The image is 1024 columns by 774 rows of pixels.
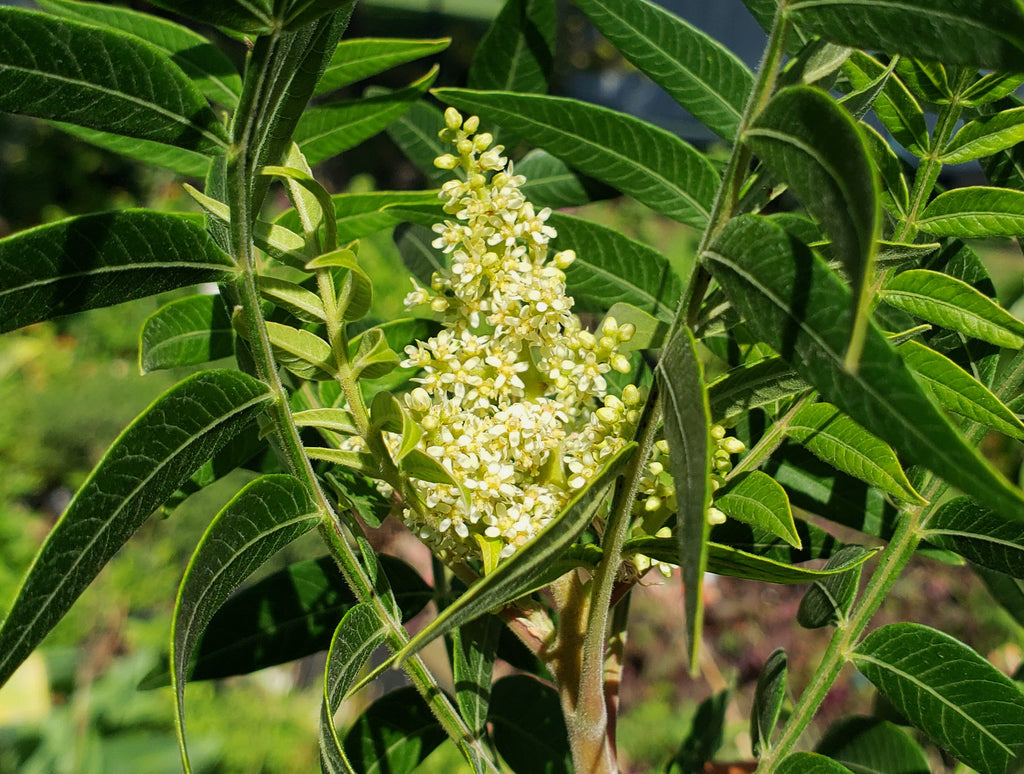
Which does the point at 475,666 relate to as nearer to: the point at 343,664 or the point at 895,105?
the point at 343,664

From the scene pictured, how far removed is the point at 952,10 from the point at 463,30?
7.90 meters

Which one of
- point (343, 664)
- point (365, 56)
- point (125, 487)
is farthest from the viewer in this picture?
point (365, 56)

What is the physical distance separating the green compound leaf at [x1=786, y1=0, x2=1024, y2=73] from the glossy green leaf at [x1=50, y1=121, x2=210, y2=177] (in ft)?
1.34

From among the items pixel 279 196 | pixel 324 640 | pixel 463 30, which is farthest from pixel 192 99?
pixel 463 30

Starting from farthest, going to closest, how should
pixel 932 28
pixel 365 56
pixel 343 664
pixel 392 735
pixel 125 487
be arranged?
pixel 392 735 → pixel 365 56 → pixel 343 664 → pixel 125 487 → pixel 932 28

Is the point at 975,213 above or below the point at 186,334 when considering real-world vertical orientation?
above

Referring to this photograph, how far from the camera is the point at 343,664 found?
1.58 ft

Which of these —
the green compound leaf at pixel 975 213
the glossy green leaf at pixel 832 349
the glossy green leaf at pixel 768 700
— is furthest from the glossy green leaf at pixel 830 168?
the glossy green leaf at pixel 768 700

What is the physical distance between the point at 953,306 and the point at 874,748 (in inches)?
18.3

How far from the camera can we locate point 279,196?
20.3ft

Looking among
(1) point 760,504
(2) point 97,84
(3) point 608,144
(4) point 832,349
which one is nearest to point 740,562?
(1) point 760,504

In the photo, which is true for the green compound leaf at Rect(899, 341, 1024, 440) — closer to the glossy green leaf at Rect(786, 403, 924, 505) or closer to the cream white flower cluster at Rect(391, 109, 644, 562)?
the glossy green leaf at Rect(786, 403, 924, 505)

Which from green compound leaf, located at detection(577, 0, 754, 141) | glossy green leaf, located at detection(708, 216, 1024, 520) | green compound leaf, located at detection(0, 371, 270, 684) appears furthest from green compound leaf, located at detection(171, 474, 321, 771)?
green compound leaf, located at detection(577, 0, 754, 141)

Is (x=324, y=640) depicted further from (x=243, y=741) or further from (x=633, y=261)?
(x=243, y=741)
